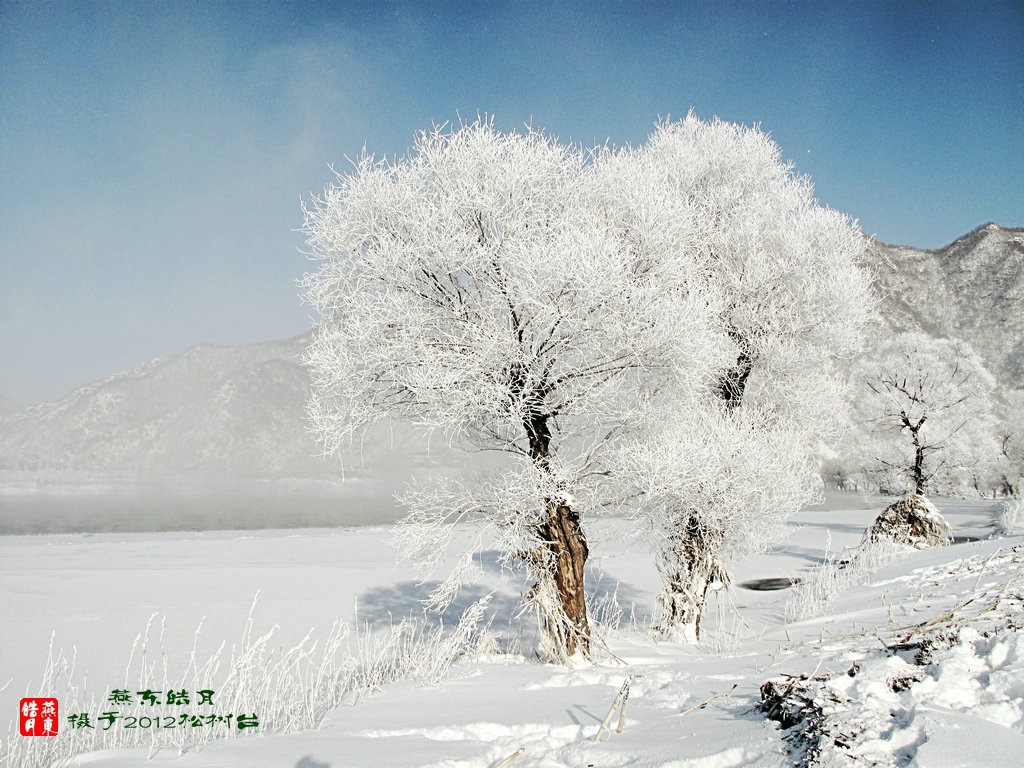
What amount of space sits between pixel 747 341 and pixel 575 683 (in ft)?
24.6

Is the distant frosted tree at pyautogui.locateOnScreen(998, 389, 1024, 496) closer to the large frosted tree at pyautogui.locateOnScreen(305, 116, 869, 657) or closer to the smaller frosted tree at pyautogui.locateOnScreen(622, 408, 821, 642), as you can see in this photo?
the smaller frosted tree at pyautogui.locateOnScreen(622, 408, 821, 642)

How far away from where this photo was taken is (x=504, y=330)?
6.75 metres

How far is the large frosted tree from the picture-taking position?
6707mm

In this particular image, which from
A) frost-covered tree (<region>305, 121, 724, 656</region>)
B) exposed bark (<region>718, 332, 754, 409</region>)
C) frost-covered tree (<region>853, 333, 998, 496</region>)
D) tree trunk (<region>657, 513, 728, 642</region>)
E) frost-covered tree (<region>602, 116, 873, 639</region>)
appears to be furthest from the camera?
frost-covered tree (<region>853, 333, 998, 496</region>)

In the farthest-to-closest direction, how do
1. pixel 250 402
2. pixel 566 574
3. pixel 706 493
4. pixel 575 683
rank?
pixel 250 402 → pixel 706 493 → pixel 566 574 → pixel 575 683

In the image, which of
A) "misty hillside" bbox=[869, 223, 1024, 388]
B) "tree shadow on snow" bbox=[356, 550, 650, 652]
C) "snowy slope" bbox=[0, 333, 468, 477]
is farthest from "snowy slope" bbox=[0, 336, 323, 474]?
"tree shadow on snow" bbox=[356, 550, 650, 652]

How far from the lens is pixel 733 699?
3588 mm

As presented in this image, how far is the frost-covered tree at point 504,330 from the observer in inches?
263

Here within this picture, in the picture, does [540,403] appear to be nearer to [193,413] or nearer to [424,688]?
[424,688]

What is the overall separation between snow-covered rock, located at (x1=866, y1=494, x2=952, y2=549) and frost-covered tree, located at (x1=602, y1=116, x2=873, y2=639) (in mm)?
5547

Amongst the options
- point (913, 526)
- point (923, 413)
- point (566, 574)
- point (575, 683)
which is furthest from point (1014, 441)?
point (575, 683)

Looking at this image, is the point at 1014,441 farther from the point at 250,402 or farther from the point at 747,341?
the point at 250,402

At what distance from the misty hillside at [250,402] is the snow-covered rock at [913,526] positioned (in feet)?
196

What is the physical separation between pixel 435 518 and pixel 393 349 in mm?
2164
